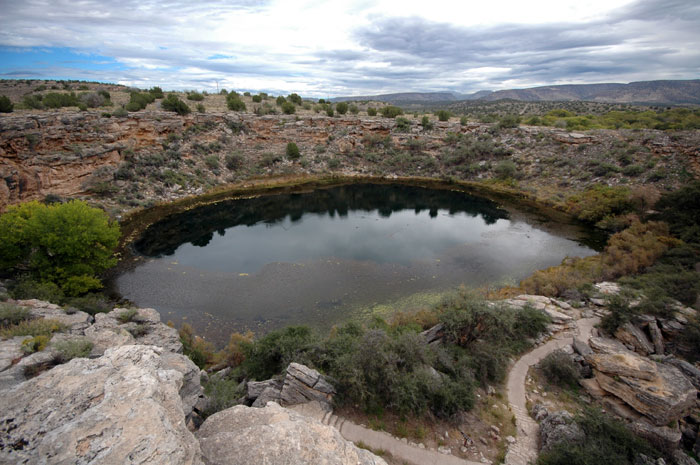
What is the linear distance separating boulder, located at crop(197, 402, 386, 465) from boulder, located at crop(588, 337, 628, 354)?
10521 mm

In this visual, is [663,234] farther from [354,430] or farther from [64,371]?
[64,371]

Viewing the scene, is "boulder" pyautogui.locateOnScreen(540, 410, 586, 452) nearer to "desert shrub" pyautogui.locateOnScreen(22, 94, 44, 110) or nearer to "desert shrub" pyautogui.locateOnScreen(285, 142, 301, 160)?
"desert shrub" pyautogui.locateOnScreen(285, 142, 301, 160)

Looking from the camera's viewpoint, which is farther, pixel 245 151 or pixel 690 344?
pixel 245 151

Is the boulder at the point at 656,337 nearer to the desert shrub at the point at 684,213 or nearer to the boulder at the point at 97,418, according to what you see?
the desert shrub at the point at 684,213

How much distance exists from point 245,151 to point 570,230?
4099 centimetres

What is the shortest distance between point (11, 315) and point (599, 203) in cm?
4019

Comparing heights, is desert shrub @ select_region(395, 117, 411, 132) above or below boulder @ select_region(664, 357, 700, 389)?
above

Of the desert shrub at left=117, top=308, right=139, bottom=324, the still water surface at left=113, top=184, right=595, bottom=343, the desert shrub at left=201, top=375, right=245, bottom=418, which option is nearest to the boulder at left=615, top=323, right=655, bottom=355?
the still water surface at left=113, top=184, right=595, bottom=343

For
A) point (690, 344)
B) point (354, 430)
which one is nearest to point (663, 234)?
point (690, 344)

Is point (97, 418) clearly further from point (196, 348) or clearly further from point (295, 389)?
point (196, 348)

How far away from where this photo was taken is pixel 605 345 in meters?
12.1

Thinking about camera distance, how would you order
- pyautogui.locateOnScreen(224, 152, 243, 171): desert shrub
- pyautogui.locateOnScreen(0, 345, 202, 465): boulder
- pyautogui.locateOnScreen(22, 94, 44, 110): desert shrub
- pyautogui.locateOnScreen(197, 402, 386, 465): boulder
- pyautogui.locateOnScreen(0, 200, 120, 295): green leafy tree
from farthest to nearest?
pyautogui.locateOnScreen(224, 152, 243, 171): desert shrub, pyautogui.locateOnScreen(22, 94, 44, 110): desert shrub, pyautogui.locateOnScreen(0, 200, 120, 295): green leafy tree, pyautogui.locateOnScreen(197, 402, 386, 465): boulder, pyautogui.locateOnScreen(0, 345, 202, 465): boulder

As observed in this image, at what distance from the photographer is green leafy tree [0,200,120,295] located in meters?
16.2

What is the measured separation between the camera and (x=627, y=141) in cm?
3816
